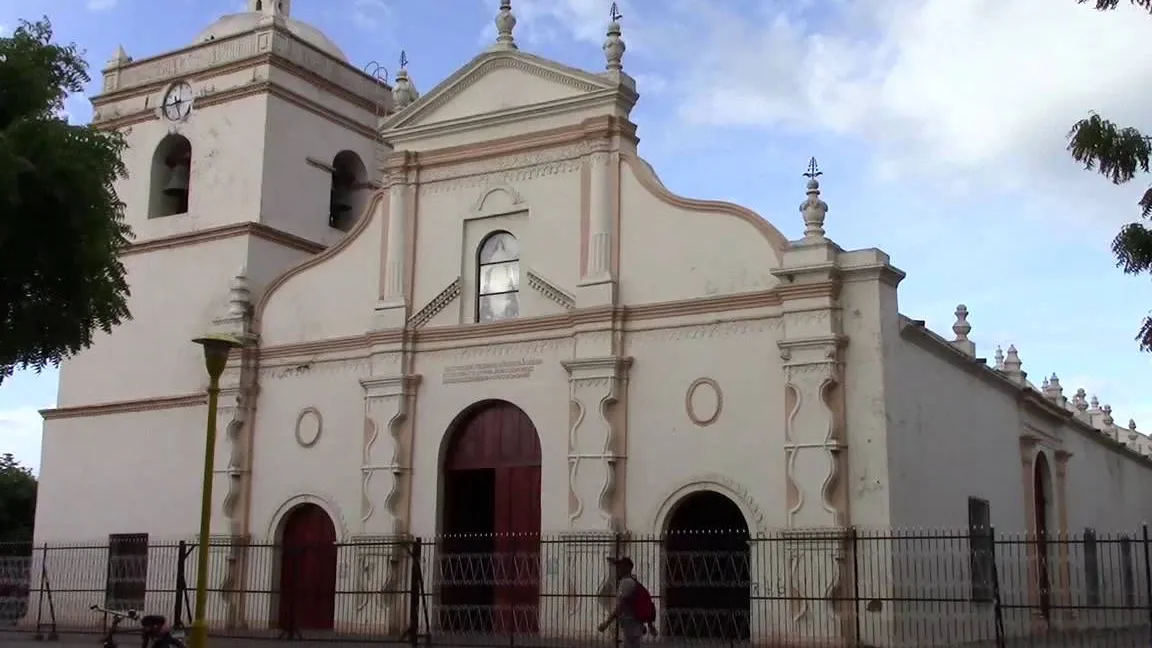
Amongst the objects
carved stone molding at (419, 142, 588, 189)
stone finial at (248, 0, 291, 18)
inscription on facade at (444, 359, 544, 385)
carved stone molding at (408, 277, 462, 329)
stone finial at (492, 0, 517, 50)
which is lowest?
inscription on facade at (444, 359, 544, 385)

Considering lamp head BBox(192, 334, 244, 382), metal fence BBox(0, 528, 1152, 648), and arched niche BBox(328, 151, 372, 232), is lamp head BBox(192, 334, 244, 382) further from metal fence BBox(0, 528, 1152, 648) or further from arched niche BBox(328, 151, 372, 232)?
arched niche BBox(328, 151, 372, 232)

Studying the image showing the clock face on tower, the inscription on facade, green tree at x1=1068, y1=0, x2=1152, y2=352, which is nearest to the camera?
green tree at x1=1068, y1=0, x2=1152, y2=352

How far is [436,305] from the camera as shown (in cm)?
2158

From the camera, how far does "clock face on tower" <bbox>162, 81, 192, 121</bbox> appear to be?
85.8 ft

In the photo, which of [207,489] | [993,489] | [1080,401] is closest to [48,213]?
[207,489]

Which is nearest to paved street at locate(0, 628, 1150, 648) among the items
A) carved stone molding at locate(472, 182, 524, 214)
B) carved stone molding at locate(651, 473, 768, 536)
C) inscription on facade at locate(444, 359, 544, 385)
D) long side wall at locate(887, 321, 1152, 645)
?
long side wall at locate(887, 321, 1152, 645)

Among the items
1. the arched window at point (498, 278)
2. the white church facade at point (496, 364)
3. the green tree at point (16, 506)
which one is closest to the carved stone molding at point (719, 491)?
the white church facade at point (496, 364)

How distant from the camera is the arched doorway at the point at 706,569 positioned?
18.5 meters

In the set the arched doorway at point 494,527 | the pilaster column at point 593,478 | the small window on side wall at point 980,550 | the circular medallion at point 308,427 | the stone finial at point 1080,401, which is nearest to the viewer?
the pilaster column at point 593,478

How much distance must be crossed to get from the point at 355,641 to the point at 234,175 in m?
9.98

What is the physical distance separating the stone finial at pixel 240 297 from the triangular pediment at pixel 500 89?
3954mm

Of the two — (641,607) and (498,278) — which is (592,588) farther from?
(498,278)

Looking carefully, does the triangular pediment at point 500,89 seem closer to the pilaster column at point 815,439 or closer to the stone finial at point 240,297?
the stone finial at point 240,297

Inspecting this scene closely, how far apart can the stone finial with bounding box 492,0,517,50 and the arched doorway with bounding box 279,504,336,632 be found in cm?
835
